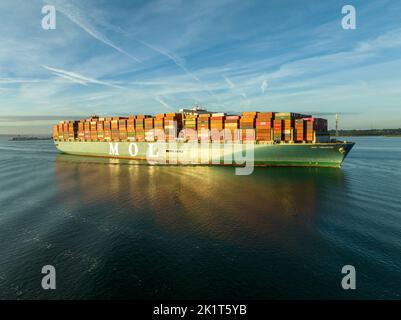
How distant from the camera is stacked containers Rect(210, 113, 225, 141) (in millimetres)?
54344

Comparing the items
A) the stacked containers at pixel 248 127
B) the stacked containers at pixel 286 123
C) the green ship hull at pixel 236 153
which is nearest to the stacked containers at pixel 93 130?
the green ship hull at pixel 236 153

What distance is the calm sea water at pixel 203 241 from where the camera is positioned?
13023 mm

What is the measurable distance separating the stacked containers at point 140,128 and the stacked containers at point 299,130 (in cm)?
4019

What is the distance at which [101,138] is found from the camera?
7506 cm

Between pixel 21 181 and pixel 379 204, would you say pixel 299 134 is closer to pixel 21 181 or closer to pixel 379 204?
pixel 379 204

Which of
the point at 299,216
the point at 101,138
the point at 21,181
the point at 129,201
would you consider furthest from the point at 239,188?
the point at 101,138

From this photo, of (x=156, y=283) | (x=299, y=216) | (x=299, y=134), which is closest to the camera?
(x=156, y=283)

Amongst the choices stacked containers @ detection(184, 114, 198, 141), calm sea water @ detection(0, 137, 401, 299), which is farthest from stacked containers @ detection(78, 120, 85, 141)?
calm sea water @ detection(0, 137, 401, 299)

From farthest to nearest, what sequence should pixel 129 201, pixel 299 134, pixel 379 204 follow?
pixel 299 134 → pixel 129 201 → pixel 379 204

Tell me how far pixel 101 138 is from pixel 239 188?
56852mm

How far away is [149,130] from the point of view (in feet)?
211
